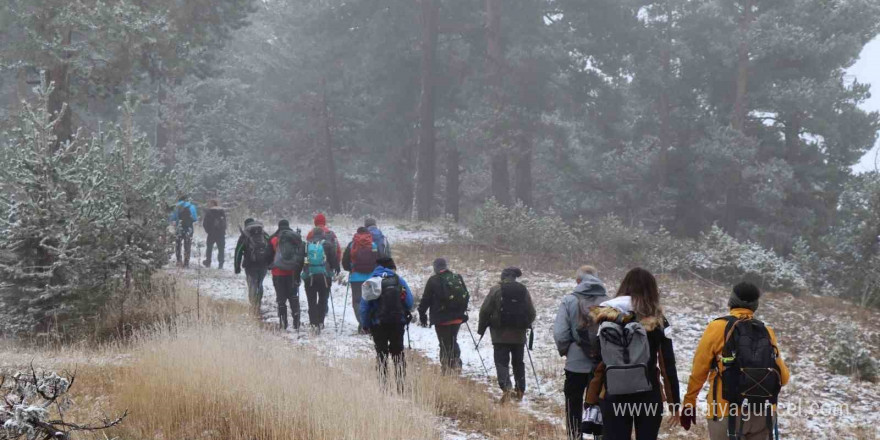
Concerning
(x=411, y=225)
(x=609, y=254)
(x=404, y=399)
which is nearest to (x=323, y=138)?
(x=411, y=225)

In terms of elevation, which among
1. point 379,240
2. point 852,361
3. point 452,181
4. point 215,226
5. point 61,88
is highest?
point 61,88

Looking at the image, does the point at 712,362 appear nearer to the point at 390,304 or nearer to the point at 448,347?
the point at 390,304

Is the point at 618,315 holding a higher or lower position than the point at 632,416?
higher

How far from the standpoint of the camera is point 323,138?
3669cm

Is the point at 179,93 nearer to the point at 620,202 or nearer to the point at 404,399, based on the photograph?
the point at 620,202

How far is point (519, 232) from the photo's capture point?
21.0m

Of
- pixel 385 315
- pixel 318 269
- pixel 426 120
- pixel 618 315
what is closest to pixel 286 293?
pixel 318 269

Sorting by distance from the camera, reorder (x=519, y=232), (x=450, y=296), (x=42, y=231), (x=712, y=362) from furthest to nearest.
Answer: (x=519, y=232), (x=42, y=231), (x=450, y=296), (x=712, y=362)

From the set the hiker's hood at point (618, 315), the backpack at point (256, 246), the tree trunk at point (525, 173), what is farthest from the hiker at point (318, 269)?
the tree trunk at point (525, 173)

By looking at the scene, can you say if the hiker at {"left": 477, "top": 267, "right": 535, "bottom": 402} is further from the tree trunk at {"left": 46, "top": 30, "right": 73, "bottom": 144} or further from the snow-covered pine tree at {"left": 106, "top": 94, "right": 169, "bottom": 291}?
the tree trunk at {"left": 46, "top": 30, "right": 73, "bottom": 144}

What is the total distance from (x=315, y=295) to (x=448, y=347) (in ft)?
10.8

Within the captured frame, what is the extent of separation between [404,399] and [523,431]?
132 centimetres

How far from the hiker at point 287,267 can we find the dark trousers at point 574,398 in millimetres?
6559

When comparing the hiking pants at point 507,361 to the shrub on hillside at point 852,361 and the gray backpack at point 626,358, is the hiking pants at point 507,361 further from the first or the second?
the shrub on hillside at point 852,361
